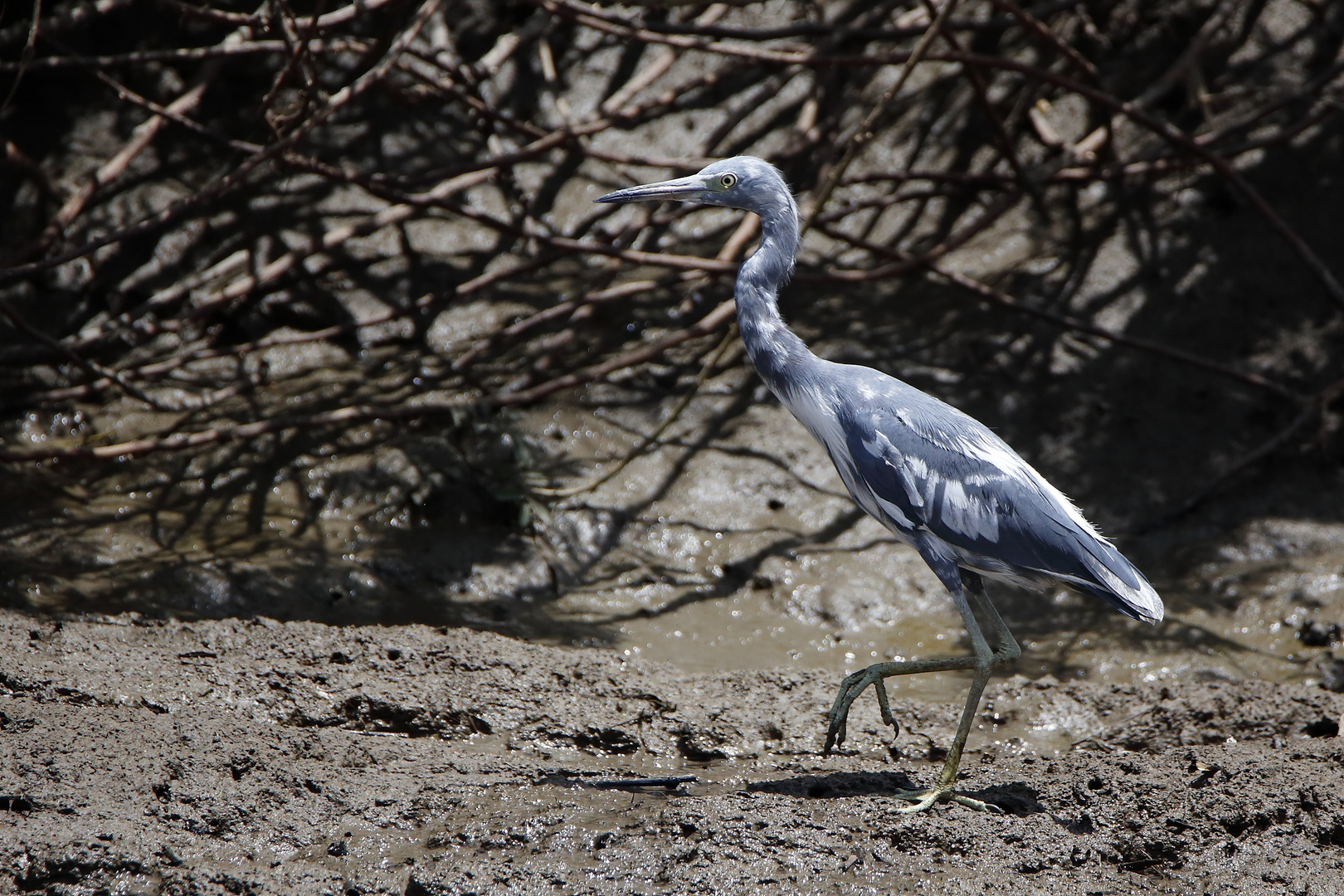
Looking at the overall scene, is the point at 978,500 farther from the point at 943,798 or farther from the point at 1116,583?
the point at 943,798

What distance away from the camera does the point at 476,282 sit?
610 cm

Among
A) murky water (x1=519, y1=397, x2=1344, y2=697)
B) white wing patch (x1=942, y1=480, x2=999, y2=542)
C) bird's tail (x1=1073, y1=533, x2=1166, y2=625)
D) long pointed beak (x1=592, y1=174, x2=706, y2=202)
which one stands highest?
long pointed beak (x1=592, y1=174, x2=706, y2=202)

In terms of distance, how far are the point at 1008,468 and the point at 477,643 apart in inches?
73.7

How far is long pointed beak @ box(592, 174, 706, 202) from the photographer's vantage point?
389 cm

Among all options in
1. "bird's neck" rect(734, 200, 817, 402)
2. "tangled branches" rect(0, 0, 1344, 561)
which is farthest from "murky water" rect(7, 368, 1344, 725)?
"bird's neck" rect(734, 200, 817, 402)

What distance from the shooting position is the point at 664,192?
3.93 m


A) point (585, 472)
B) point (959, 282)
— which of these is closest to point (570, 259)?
point (585, 472)

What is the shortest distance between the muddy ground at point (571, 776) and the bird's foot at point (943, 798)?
5 cm

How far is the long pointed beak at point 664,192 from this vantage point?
12.8ft

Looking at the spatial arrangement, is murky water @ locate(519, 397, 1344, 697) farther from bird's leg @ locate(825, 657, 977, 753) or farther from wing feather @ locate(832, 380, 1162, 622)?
wing feather @ locate(832, 380, 1162, 622)

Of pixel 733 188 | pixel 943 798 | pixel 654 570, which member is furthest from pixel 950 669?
pixel 654 570

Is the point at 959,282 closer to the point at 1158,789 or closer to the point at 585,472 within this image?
the point at 585,472

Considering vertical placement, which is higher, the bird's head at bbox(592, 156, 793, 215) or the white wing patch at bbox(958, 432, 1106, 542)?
the bird's head at bbox(592, 156, 793, 215)

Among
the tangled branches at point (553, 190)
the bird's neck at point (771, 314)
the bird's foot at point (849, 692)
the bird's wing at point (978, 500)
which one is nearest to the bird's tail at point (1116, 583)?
the bird's wing at point (978, 500)
